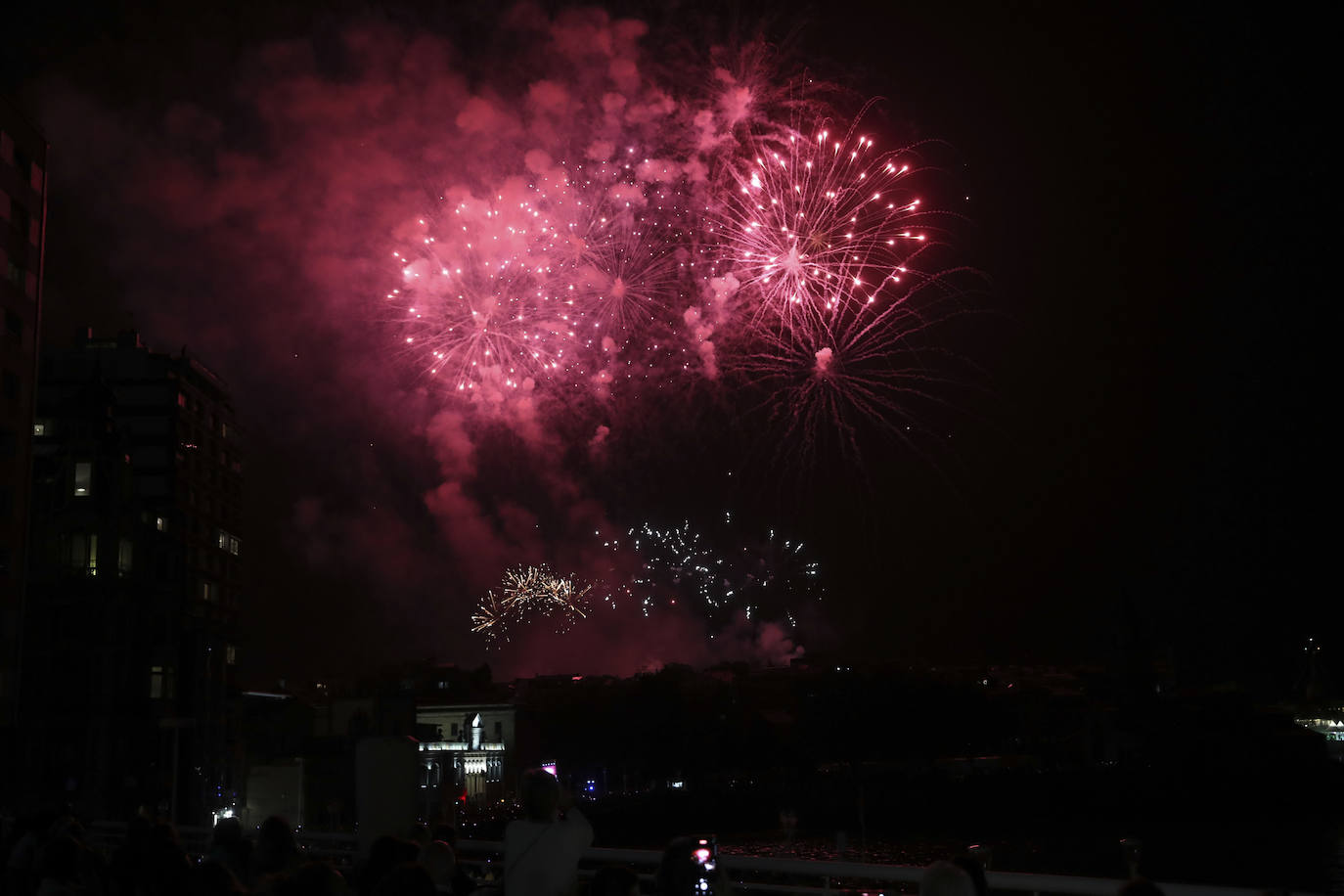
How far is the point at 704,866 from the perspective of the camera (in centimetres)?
535

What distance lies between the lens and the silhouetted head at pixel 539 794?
6.39 m

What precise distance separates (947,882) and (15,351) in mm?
37590

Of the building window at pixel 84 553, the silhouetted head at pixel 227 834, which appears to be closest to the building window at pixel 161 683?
the building window at pixel 84 553

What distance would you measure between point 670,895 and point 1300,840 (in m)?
95.0

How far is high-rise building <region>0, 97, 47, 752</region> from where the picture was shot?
112ft

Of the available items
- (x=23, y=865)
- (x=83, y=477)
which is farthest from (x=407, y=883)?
(x=83, y=477)

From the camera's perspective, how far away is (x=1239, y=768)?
359ft

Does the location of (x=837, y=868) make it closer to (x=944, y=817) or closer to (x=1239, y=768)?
(x=944, y=817)

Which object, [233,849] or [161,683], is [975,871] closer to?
[233,849]

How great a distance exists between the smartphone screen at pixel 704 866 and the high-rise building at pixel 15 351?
34.3m

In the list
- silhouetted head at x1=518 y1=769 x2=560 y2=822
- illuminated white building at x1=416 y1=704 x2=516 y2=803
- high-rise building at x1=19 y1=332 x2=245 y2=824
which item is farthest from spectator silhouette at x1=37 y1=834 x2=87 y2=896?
illuminated white building at x1=416 y1=704 x2=516 y2=803

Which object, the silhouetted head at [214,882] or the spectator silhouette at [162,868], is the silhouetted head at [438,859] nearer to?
the silhouetted head at [214,882]

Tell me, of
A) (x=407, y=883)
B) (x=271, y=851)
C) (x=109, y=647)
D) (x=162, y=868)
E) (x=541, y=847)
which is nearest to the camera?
(x=407, y=883)

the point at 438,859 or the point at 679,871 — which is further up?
the point at 679,871
